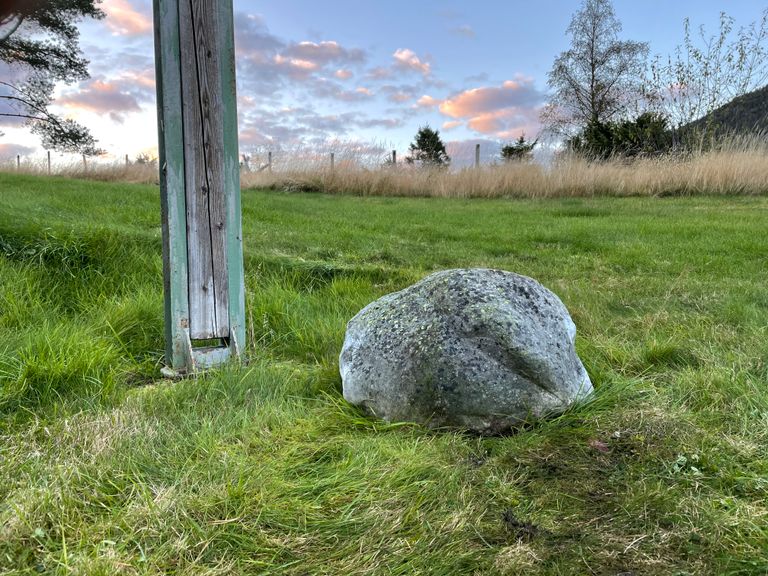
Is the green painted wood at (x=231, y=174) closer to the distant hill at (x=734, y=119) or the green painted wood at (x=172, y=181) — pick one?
the green painted wood at (x=172, y=181)

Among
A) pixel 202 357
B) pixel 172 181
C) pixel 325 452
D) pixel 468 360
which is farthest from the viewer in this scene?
pixel 202 357

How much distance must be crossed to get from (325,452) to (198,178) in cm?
147

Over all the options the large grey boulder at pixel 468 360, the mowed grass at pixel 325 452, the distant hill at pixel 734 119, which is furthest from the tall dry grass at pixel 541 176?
the large grey boulder at pixel 468 360

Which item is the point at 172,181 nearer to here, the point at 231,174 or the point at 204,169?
the point at 204,169

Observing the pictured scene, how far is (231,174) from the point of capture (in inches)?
103

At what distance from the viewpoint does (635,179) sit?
36.4 ft

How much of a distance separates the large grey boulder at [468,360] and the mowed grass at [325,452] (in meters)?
0.09

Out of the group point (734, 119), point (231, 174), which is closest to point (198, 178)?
point (231, 174)

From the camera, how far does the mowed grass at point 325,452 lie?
53.1 inches

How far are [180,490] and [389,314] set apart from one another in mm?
1107

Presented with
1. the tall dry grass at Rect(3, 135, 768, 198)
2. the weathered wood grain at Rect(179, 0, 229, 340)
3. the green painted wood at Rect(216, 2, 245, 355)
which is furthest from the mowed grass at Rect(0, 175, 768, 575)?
the tall dry grass at Rect(3, 135, 768, 198)

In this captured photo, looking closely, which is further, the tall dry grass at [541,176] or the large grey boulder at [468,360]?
the tall dry grass at [541,176]

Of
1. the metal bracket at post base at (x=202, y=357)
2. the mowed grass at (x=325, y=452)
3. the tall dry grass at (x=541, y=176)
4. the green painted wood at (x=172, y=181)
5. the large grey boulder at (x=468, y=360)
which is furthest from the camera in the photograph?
the tall dry grass at (x=541, y=176)

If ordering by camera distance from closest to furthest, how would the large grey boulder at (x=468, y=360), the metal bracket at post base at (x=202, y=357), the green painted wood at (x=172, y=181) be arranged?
the large grey boulder at (x=468, y=360), the green painted wood at (x=172, y=181), the metal bracket at post base at (x=202, y=357)
